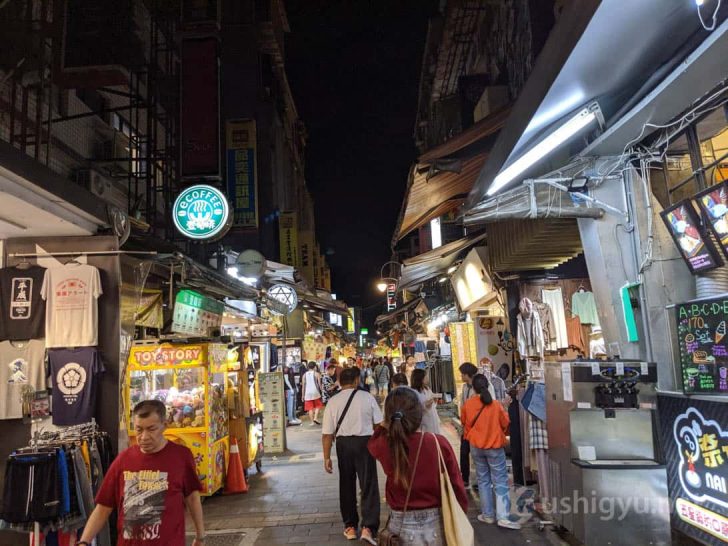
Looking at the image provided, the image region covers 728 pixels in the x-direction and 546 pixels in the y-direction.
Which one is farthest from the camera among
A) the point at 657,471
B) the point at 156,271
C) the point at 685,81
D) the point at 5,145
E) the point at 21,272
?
the point at 156,271

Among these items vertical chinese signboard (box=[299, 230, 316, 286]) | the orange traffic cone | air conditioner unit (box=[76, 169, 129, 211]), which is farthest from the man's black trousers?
vertical chinese signboard (box=[299, 230, 316, 286])

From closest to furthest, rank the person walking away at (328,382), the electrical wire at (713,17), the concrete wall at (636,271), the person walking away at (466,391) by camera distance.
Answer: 1. the electrical wire at (713,17)
2. the concrete wall at (636,271)
3. the person walking away at (466,391)
4. the person walking away at (328,382)

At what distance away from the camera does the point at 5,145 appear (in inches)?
170

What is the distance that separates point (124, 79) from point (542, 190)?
26.7ft

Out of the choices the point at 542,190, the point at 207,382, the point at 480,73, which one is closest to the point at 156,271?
the point at 207,382

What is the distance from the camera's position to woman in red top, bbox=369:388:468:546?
3439mm

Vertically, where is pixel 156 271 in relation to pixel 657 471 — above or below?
above

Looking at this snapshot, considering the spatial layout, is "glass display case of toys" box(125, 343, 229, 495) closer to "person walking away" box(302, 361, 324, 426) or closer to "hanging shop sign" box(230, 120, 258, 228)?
"hanging shop sign" box(230, 120, 258, 228)

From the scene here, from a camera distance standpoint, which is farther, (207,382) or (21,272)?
(207,382)

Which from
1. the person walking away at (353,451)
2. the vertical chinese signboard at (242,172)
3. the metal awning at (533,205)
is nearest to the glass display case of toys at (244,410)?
the person walking away at (353,451)

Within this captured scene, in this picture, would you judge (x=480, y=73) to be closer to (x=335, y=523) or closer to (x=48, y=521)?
(x=335, y=523)

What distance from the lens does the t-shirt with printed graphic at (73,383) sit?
220 inches

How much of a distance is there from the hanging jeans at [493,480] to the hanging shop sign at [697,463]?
1827 mm

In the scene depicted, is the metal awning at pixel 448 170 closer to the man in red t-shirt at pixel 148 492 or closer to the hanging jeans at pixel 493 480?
the hanging jeans at pixel 493 480
